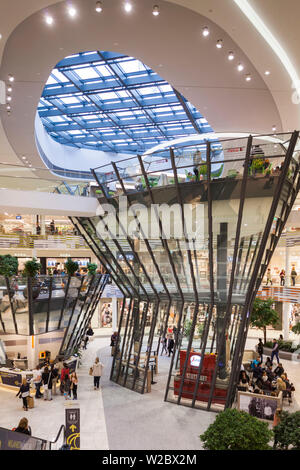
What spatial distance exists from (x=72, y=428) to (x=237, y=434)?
3197mm

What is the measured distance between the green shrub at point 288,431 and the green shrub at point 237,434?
0.75 ft

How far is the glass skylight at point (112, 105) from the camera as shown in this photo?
717 inches

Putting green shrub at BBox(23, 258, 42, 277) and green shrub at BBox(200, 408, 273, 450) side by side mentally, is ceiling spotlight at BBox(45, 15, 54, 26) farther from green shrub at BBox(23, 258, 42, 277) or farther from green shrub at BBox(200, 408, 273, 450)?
green shrub at BBox(23, 258, 42, 277)

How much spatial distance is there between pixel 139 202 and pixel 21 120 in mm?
6850

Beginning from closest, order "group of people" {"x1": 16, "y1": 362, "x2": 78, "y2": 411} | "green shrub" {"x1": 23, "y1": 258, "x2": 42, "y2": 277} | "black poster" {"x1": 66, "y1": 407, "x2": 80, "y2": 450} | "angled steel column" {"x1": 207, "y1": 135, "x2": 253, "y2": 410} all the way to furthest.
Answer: "black poster" {"x1": 66, "y1": 407, "x2": 80, "y2": 450}, "angled steel column" {"x1": 207, "y1": 135, "x2": 253, "y2": 410}, "group of people" {"x1": 16, "y1": 362, "x2": 78, "y2": 411}, "green shrub" {"x1": 23, "y1": 258, "x2": 42, "y2": 277}

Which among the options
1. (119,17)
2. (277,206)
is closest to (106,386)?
(277,206)

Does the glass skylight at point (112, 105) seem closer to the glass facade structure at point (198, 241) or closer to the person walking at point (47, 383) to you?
the glass facade structure at point (198, 241)

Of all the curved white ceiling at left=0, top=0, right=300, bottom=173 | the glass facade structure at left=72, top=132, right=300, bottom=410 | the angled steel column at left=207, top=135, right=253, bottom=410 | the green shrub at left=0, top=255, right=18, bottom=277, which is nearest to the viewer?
the curved white ceiling at left=0, top=0, right=300, bottom=173

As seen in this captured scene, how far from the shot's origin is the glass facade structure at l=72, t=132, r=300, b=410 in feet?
38.5

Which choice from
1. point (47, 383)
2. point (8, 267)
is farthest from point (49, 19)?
point (8, 267)

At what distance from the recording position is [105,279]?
70.0 feet

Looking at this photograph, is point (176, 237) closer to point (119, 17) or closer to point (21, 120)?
point (119, 17)

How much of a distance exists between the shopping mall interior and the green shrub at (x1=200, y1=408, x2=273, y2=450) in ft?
0.24

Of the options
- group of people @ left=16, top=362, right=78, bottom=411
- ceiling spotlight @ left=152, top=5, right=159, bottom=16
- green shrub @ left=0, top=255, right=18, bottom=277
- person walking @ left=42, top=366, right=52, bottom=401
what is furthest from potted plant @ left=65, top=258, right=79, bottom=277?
ceiling spotlight @ left=152, top=5, right=159, bottom=16
